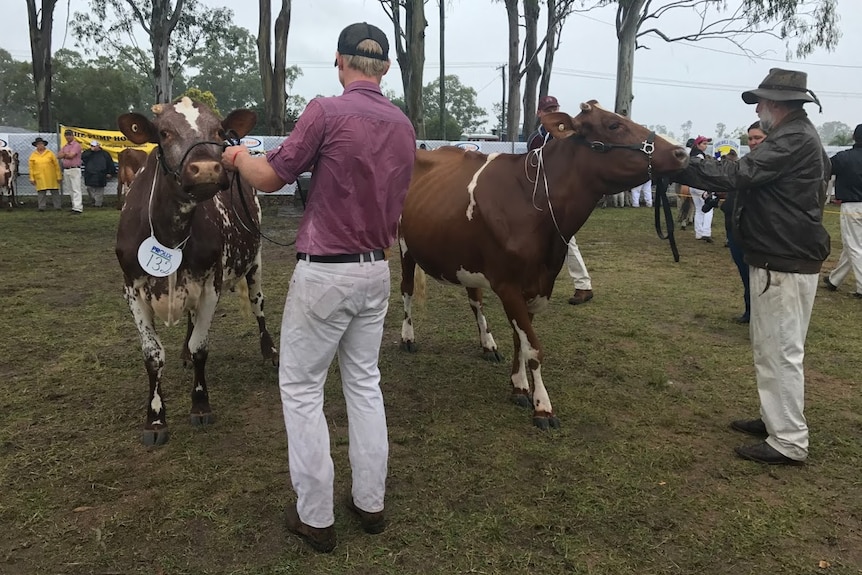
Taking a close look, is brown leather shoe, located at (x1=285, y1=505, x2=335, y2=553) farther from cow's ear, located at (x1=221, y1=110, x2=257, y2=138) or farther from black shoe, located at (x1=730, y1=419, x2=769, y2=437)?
black shoe, located at (x1=730, y1=419, x2=769, y2=437)

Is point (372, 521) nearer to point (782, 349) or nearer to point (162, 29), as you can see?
point (782, 349)

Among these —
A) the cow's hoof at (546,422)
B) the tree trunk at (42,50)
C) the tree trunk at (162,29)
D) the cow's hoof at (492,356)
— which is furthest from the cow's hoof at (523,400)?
the tree trunk at (42,50)

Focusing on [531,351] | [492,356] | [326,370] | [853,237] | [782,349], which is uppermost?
[853,237]

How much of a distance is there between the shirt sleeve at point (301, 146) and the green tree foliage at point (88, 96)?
1353 inches

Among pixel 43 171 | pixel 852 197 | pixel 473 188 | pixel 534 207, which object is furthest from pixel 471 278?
pixel 43 171

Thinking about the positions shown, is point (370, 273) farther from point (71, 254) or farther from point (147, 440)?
point (71, 254)

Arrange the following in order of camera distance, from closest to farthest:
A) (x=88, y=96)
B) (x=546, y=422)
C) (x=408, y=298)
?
(x=546, y=422) → (x=408, y=298) → (x=88, y=96)

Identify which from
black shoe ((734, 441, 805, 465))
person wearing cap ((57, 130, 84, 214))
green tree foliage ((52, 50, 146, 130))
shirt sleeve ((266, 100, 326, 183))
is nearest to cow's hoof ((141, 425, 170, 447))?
shirt sleeve ((266, 100, 326, 183))

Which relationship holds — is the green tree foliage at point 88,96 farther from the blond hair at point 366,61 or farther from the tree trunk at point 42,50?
the blond hair at point 366,61

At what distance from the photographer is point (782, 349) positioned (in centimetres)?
354

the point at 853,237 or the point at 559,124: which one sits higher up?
the point at 559,124

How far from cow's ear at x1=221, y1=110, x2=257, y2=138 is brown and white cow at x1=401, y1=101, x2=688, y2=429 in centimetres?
169

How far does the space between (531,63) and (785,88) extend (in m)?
23.6

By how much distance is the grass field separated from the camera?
282 centimetres
